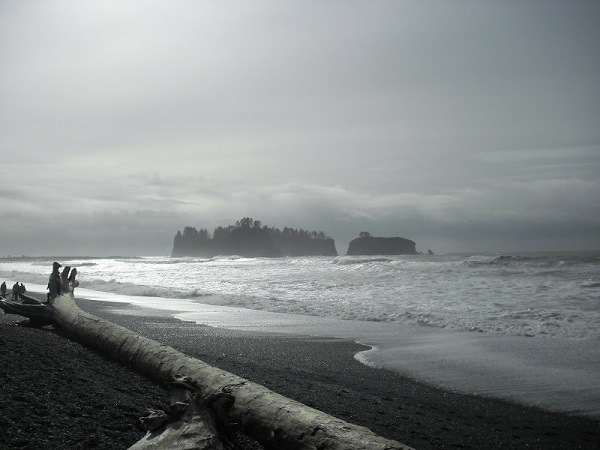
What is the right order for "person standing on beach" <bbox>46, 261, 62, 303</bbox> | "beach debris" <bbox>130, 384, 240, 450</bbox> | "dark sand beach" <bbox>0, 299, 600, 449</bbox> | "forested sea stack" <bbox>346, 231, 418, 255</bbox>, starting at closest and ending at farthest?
"beach debris" <bbox>130, 384, 240, 450</bbox>, "dark sand beach" <bbox>0, 299, 600, 449</bbox>, "person standing on beach" <bbox>46, 261, 62, 303</bbox>, "forested sea stack" <bbox>346, 231, 418, 255</bbox>

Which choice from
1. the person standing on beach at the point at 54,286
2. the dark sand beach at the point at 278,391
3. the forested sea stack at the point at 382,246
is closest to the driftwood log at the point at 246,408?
the dark sand beach at the point at 278,391

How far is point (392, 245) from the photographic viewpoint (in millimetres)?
62750

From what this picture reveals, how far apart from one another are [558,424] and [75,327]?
5.45 m

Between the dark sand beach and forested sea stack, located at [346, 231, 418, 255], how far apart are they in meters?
57.0

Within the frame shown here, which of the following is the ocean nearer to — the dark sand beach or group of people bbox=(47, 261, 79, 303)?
the dark sand beach

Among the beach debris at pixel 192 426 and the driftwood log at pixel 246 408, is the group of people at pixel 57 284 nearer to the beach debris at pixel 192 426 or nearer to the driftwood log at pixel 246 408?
the driftwood log at pixel 246 408

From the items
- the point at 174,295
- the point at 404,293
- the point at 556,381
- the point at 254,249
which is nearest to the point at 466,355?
the point at 556,381

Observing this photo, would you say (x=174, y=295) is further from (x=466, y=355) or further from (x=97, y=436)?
(x=97, y=436)

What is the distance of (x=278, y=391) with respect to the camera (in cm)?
419

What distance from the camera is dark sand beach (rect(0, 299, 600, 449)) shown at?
2863mm

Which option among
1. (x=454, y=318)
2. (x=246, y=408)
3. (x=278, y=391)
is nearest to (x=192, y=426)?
(x=246, y=408)

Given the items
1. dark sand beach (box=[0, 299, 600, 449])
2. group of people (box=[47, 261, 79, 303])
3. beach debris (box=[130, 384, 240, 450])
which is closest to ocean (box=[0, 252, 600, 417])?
dark sand beach (box=[0, 299, 600, 449])

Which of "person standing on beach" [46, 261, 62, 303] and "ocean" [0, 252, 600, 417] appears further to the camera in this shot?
"person standing on beach" [46, 261, 62, 303]

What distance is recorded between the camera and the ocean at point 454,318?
207 inches
